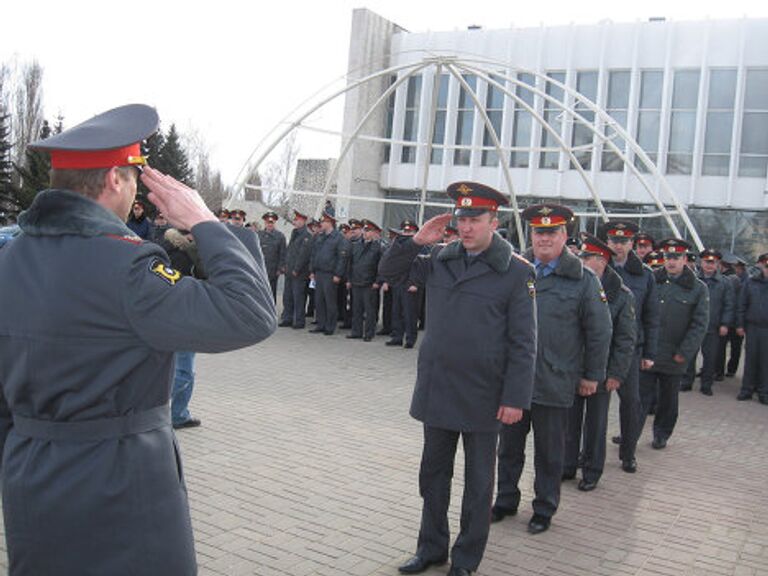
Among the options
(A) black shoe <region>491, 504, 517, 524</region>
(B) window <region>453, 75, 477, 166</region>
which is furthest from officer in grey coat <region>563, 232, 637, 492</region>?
(B) window <region>453, 75, 477, 166</region>

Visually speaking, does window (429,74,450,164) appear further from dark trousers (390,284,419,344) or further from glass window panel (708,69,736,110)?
dark trousers (390,284,419,344)

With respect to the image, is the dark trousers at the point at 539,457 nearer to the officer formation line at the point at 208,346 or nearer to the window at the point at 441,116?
the officer formation line at the point at 208,346

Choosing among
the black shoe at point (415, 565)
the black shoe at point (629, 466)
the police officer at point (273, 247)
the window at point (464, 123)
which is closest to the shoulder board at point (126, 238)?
the black shoe at point (415, 565)

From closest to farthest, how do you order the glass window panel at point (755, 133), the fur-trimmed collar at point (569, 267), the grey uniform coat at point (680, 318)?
the fur-trimmed collar at point (569, 267), the grey uniform coat at point (680, 318), the glass window panel at point (755, 133)

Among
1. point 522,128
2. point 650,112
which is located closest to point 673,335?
point 650,112

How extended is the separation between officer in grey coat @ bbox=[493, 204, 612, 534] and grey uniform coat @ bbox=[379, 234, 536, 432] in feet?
3.42

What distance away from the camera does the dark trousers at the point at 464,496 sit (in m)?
4.08

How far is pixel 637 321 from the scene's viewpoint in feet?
22.1

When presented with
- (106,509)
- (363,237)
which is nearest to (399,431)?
(106,509)

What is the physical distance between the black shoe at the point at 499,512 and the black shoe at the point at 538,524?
21 cm

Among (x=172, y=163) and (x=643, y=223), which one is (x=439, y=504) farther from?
(x=172, y=163)

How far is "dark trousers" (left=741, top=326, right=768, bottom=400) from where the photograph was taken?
411 inches

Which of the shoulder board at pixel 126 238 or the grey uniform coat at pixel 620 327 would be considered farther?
the grey uniform coat at pixel 620 327

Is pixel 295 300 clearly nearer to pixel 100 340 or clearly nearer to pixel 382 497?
pixel 382 497
